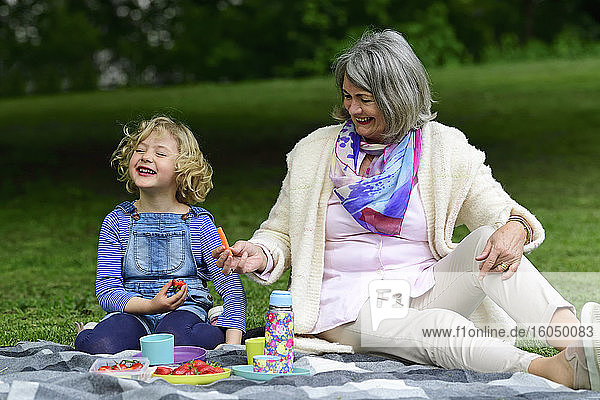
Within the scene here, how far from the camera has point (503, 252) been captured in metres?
2.96

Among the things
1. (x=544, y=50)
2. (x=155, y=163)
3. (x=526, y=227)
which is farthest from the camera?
(x=544, y=50)

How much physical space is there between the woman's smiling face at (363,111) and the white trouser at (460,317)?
0.54 m

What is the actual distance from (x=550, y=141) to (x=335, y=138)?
27.2ft

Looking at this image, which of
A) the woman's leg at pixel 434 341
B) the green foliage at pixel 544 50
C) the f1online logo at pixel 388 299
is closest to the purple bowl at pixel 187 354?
the woman's leg at pixel 434 341

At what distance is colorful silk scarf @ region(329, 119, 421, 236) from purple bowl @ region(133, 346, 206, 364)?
73 centimetres

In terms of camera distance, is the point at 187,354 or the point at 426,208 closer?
the point at 187,354

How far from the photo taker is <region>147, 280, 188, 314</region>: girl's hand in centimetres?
327

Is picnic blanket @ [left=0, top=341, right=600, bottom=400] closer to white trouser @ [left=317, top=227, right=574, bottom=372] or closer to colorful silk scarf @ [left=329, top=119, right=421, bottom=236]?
white trouser @ [left=317, top=227, right=574, bottom=372]

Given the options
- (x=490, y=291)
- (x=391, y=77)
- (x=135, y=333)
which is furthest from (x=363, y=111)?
(x=135, y=333)

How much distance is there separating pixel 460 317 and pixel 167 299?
104 cm

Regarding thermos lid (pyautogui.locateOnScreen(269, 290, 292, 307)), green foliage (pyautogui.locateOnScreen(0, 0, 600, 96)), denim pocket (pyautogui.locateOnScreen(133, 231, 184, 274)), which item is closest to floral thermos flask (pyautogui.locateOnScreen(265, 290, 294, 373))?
thermos lid (pyautogui.locateOnScreen(269, 290, 292, 307))

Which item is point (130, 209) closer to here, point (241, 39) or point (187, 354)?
point (187, 354)

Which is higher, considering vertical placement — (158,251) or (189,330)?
(158,251)

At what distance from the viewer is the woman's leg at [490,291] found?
112 inches
